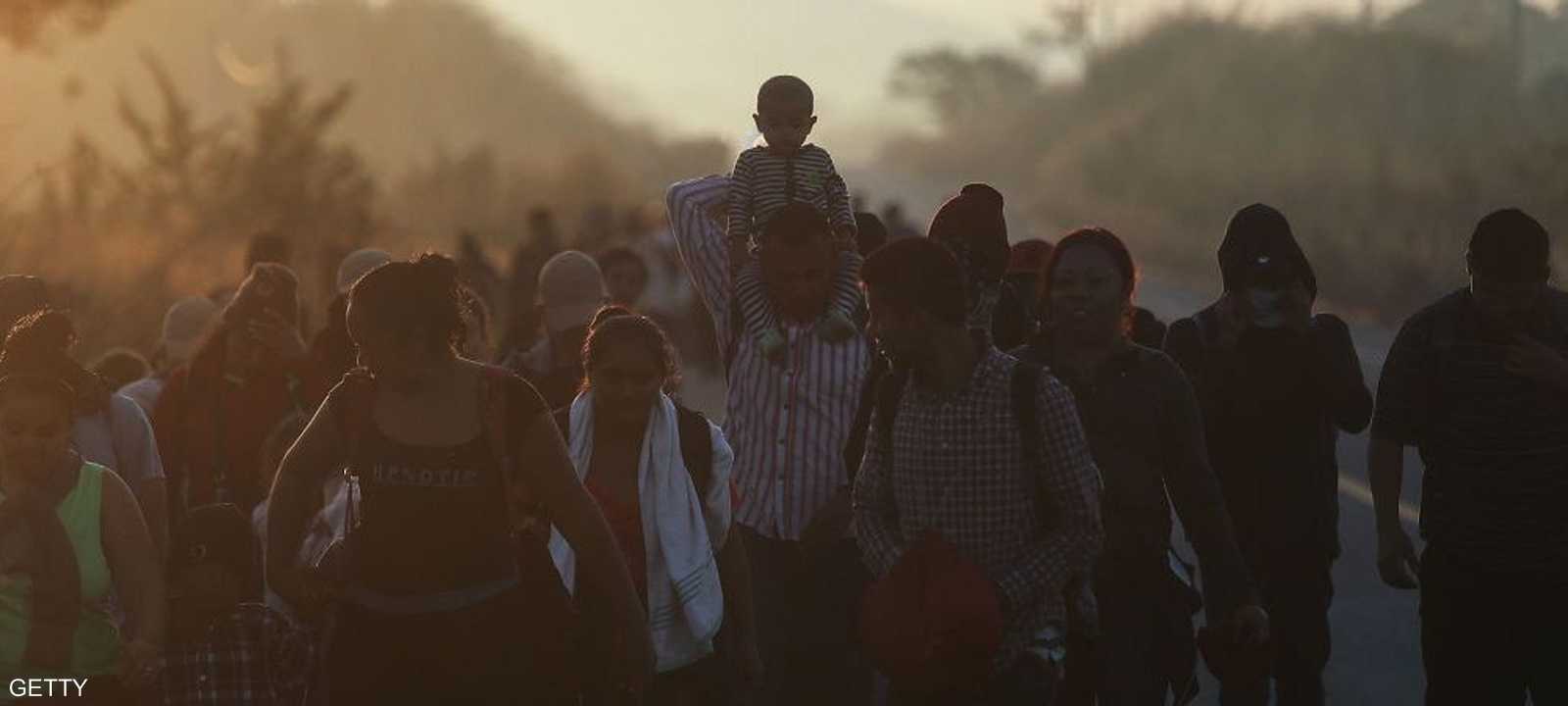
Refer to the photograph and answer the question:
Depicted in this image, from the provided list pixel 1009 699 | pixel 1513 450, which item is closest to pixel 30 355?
pixel 1009 699

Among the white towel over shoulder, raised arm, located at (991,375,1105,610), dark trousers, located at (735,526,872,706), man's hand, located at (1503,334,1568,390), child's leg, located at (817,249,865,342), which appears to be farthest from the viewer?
child's leg, located at (817,249,865,342)

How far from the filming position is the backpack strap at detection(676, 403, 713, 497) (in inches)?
337

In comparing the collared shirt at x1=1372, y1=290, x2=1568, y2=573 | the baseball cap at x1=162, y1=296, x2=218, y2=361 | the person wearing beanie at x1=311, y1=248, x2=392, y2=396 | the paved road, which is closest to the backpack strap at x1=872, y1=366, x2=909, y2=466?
the collared shirt at x1=1372, y1=290, x2=1568, y2=573

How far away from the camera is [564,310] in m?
11.3

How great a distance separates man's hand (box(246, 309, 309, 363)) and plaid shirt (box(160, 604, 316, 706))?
2753mm

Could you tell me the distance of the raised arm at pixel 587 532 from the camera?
22.3 ft

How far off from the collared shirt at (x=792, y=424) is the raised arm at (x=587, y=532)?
2.14 m

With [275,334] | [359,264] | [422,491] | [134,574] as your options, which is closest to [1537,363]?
[422,491]

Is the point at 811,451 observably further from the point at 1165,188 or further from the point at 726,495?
the point at 1165,188

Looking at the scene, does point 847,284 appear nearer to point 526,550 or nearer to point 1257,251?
point 1257,251

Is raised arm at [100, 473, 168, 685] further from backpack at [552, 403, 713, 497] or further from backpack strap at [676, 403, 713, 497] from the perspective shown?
backpack strap at [676, 403, 713, 497]

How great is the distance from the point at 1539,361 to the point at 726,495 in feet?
7.08

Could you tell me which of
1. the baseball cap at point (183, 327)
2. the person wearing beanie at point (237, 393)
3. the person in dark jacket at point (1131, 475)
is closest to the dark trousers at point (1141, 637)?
the person in dark jacket at point (1131, 475)

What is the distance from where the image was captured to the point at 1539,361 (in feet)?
27.3
